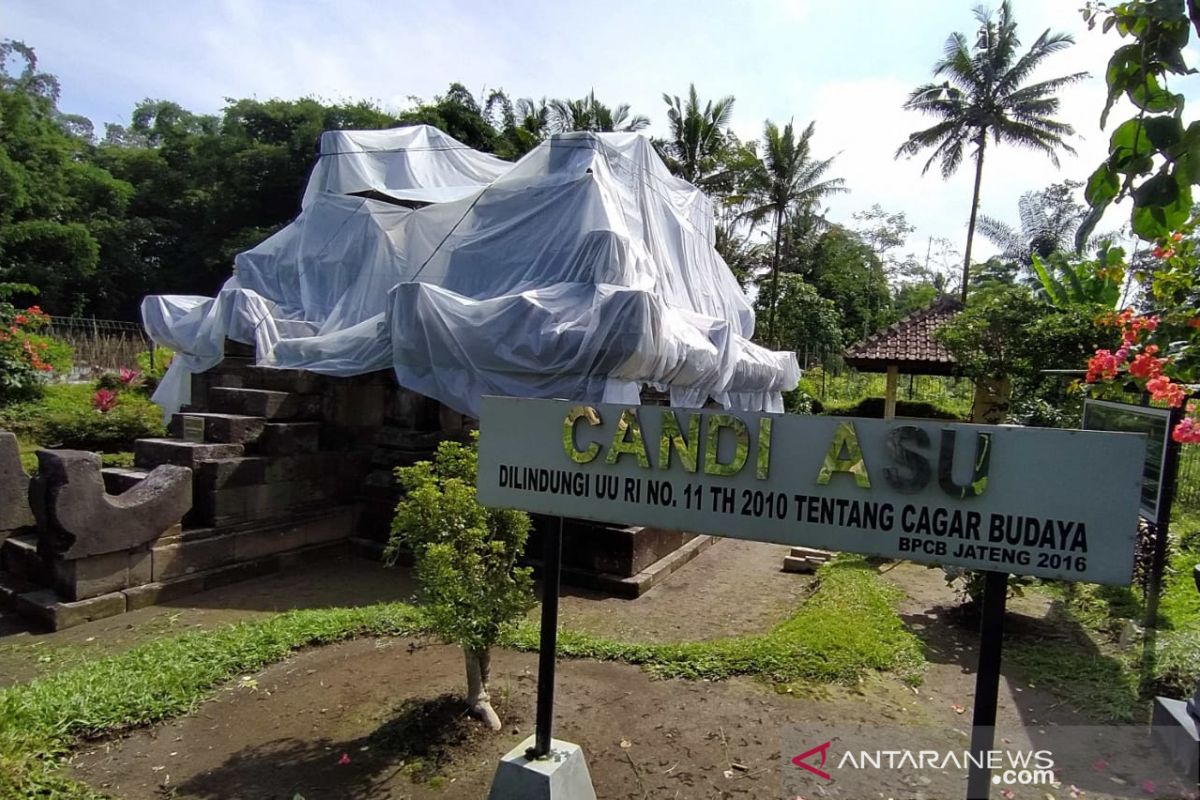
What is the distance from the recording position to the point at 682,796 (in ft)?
9.50

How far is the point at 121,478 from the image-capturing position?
5.98 meters

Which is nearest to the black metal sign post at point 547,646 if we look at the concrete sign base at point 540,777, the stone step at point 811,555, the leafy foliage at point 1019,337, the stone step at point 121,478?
the concrete sign base at point 540,777

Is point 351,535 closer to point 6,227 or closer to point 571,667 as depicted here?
point 571,667

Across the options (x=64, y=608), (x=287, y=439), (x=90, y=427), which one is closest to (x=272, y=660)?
(x=64, y=608)

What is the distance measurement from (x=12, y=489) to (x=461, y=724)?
452 cm

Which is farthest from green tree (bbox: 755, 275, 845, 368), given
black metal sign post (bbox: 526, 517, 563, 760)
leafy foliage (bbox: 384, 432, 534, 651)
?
black metal sign post (bbox: 526, 517, 563, 760)

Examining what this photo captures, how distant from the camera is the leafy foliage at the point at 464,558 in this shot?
324cm

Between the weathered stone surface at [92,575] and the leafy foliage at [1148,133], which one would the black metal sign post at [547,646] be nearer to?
the leafy foliage at [1148,133]

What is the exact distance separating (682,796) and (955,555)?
1.65 metres

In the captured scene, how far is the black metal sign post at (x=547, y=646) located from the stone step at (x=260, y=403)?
5041mm

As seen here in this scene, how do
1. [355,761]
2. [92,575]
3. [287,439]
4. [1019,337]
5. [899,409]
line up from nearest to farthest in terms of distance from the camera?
[355,761]
[92,575]
[287,439]
[1019,337]
[899,409]

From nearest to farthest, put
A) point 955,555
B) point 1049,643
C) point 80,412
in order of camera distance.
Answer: point 955,555
point 1049,643
point 80,412

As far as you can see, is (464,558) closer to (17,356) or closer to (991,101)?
(17,356)

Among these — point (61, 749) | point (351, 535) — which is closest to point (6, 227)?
point (351, 535)
